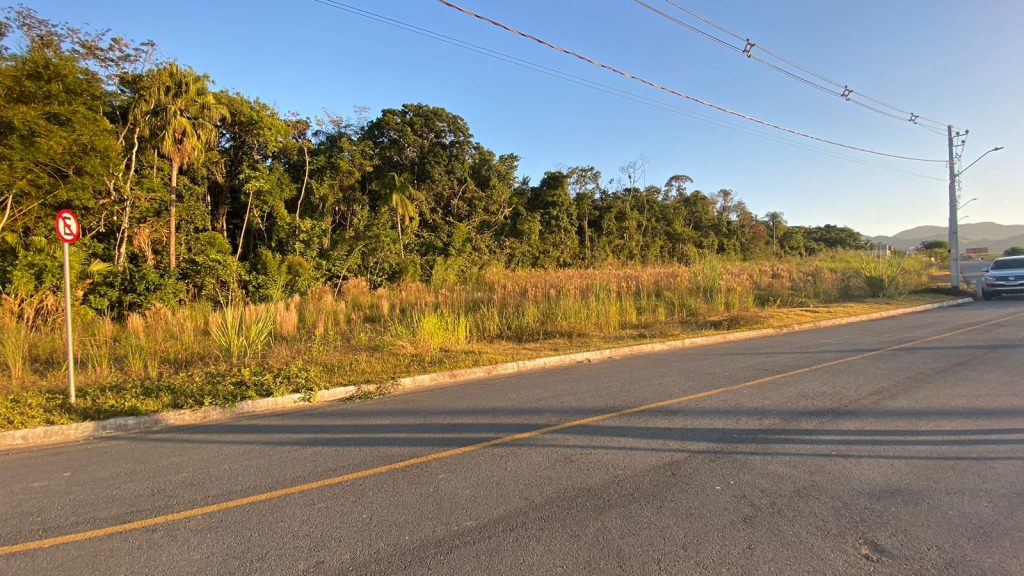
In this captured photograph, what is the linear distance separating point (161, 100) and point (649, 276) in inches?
750

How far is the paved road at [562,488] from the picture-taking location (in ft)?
9.89

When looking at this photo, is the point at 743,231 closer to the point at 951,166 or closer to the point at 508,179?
the point at 951,166

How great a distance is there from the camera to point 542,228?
110 feet

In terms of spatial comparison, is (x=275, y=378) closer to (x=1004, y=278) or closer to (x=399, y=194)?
(x=399, y=194)

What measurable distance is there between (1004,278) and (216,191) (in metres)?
34.4

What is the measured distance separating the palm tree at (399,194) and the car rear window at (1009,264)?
91.2 ft

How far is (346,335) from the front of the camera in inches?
464

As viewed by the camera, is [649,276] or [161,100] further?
[649,276]

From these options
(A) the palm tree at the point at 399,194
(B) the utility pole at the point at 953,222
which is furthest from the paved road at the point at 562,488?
(B) the utility pole at the point at 953,222

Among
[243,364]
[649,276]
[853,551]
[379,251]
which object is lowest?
[853,551]

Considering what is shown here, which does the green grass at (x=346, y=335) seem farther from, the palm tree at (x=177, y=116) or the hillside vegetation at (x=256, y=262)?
the palm tree at (x=177, y=116)

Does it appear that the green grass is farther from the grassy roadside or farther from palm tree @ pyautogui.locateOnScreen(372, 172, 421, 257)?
palm tree @ pyautogui.locateOnScreen(372, 172, 421, 257)

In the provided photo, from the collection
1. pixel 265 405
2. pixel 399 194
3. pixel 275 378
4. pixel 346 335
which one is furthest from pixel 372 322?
pixel 399 194

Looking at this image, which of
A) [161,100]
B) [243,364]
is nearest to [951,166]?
[243,364]
